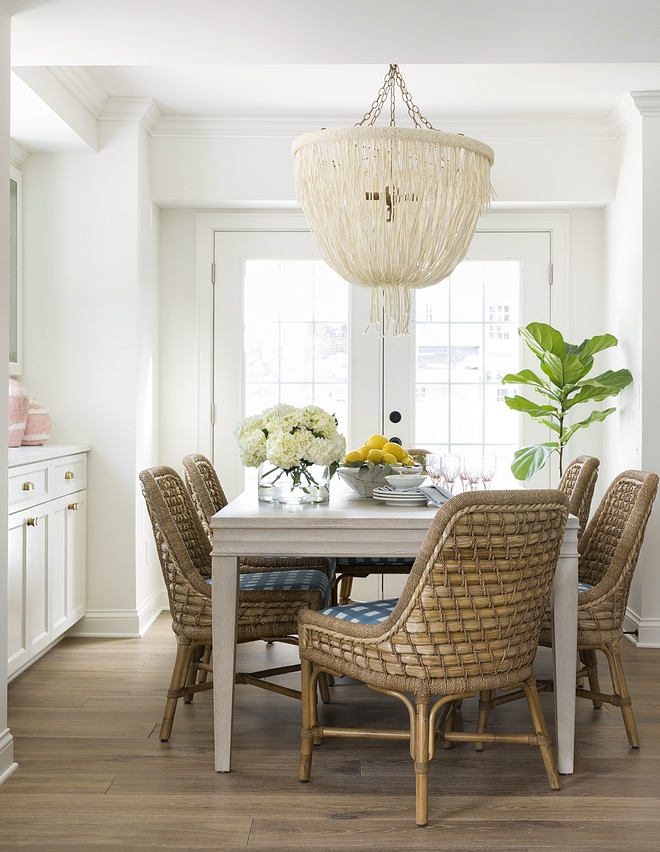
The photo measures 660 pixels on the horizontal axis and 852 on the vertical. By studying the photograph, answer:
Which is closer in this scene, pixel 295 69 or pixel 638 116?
pixel 295 69

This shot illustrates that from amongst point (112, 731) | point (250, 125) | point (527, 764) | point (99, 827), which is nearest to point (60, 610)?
point (112, 731)

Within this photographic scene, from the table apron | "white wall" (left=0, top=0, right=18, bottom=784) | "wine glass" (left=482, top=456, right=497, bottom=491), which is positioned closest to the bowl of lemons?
"wine glass" (left=482, top=456, right=497, bottom=491)

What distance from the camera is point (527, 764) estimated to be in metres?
2.62

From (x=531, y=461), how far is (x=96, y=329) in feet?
7.63

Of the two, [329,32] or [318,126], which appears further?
[318,126]

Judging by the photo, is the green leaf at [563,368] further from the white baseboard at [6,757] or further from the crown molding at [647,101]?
the white baseboard at [6,757]

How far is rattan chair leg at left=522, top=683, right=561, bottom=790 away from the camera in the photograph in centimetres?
236

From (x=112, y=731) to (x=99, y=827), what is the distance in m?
0.68

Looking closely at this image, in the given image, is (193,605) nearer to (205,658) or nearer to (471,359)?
(205,658)

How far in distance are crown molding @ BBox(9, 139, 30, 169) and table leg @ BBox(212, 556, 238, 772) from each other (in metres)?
2.58

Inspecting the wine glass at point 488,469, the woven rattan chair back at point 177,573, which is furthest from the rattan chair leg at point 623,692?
the woven rattan chair back at point 177,573

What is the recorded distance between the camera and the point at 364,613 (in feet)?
8.19

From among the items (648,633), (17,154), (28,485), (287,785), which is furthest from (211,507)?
(648,633)

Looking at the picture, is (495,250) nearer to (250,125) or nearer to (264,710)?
(250,125)
